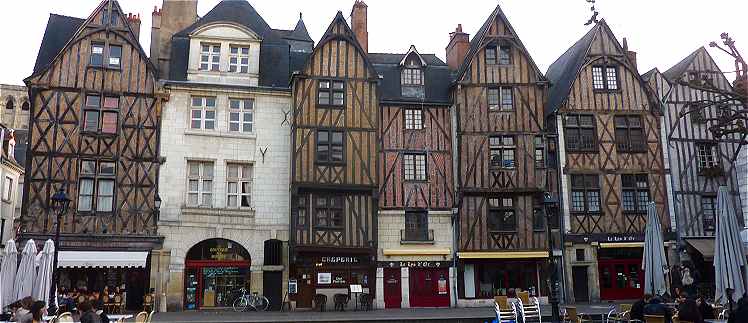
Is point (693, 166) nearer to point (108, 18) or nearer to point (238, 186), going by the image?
point (238, 186)

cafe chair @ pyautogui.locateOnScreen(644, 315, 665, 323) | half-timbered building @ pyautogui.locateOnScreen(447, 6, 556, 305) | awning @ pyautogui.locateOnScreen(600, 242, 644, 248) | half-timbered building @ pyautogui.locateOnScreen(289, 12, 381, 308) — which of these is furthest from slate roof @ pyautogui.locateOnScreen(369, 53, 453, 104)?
cafe chair @ pyautogui.locateOnScreen(644, 315, 665, 323)

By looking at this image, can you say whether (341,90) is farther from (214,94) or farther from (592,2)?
(592,2)

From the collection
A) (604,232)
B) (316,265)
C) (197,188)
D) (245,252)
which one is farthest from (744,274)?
(197,188)

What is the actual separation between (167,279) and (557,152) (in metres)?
14.0

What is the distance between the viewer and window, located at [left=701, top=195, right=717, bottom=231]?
2308 centimetres

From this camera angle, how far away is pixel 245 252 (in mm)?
21000

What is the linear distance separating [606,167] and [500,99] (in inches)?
178

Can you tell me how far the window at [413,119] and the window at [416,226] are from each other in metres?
3.06

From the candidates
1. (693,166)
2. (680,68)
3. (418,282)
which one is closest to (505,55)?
(680,68)

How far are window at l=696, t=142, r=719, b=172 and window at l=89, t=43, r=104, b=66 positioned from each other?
21.2 meters

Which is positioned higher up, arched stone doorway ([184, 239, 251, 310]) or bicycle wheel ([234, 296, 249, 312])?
arched stone doorway ([184, 239, 251, 310])

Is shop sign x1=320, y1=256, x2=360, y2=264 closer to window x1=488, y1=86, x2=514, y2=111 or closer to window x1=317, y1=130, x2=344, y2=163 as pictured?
window x1=317, y1=130, x2=344, y2=163

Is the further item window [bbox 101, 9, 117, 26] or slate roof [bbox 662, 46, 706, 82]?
slate roof [bbox 662, 46, 706, 82]

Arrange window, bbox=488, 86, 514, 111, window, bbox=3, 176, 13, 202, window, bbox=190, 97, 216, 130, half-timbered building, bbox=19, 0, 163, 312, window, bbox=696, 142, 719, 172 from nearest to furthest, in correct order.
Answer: half-timbered building, bbox=19, 0, 163, 312
window, bbox=190, 97, 216, 130
window, bbox=488, 86, 514, 111
window, bbox=696, 142, 719, 172
window, bbox=3, 176, 13, 202
